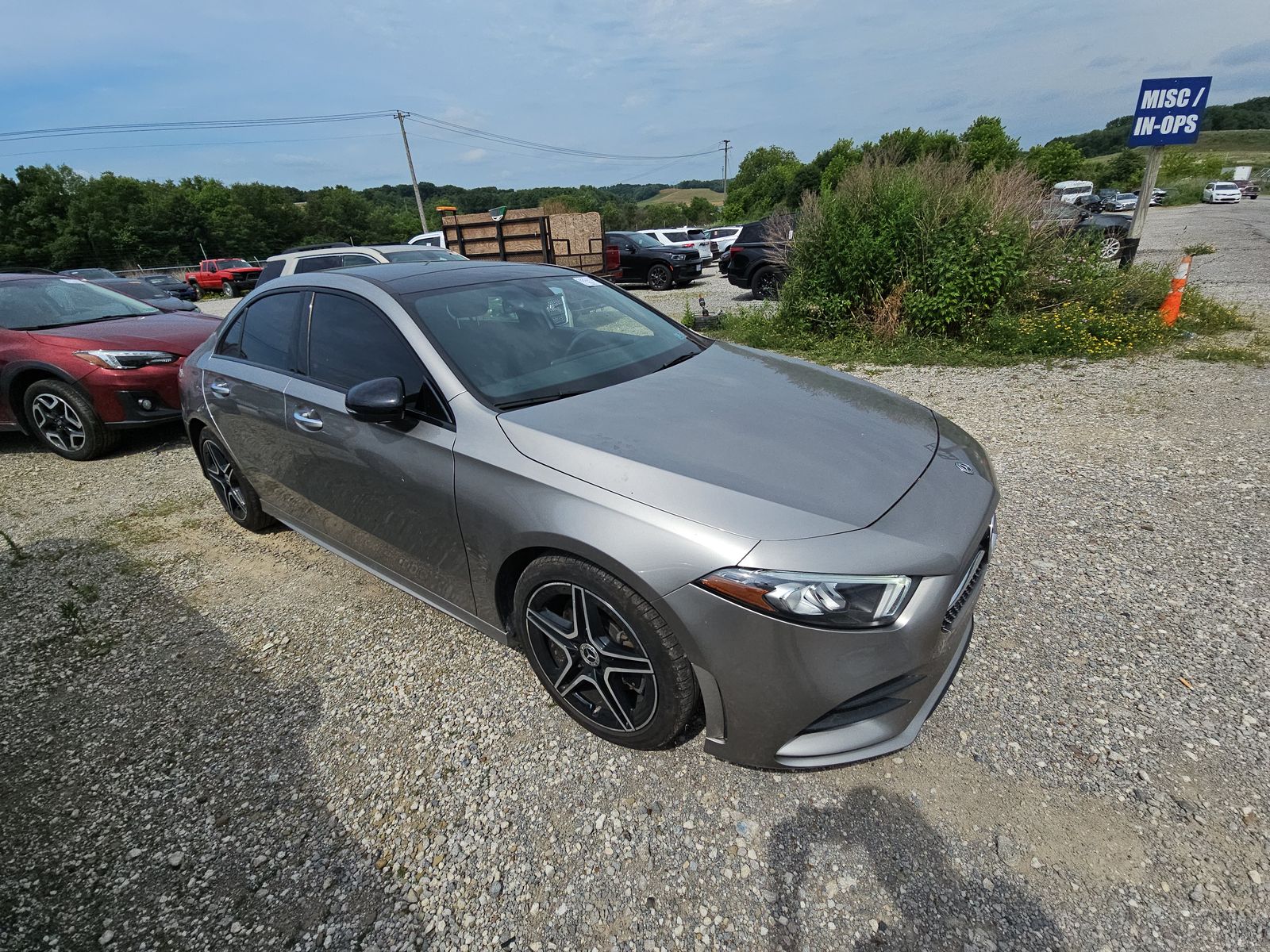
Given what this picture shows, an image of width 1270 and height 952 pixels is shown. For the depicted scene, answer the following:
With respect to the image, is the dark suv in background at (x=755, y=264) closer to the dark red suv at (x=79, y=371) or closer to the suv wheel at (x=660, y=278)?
the suv wheel at (x=660, y=278)

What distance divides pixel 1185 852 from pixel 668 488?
1.84 metres

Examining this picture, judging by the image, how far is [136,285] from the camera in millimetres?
19781

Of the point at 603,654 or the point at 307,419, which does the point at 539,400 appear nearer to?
the point at 603,654

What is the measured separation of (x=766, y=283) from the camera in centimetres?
1209

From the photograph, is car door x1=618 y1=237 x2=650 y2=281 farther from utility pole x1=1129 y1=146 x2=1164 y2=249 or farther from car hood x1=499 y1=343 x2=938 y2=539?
car hood x1=499 y1=343 x2=938 y2=539

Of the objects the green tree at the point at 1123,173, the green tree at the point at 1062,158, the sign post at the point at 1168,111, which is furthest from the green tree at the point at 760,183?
the sign post at the point at 1168,111

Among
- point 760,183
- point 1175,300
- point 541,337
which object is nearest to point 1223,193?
point 760,183

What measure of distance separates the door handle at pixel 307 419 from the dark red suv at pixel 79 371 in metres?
3.29

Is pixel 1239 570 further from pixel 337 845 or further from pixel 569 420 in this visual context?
pixel 337 845

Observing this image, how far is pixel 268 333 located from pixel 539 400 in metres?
1.92

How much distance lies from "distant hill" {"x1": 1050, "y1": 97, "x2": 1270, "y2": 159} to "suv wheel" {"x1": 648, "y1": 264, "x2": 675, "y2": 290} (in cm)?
12160

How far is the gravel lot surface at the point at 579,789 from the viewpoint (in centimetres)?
167

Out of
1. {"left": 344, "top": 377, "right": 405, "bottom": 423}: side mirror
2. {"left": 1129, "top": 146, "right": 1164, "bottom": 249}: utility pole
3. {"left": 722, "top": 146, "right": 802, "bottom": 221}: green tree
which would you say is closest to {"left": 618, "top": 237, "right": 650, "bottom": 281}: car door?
{"left": 1129, "top": 146, "right": 1164, "bottom": 249}: utility pole

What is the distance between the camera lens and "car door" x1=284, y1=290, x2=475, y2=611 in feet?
7.55
